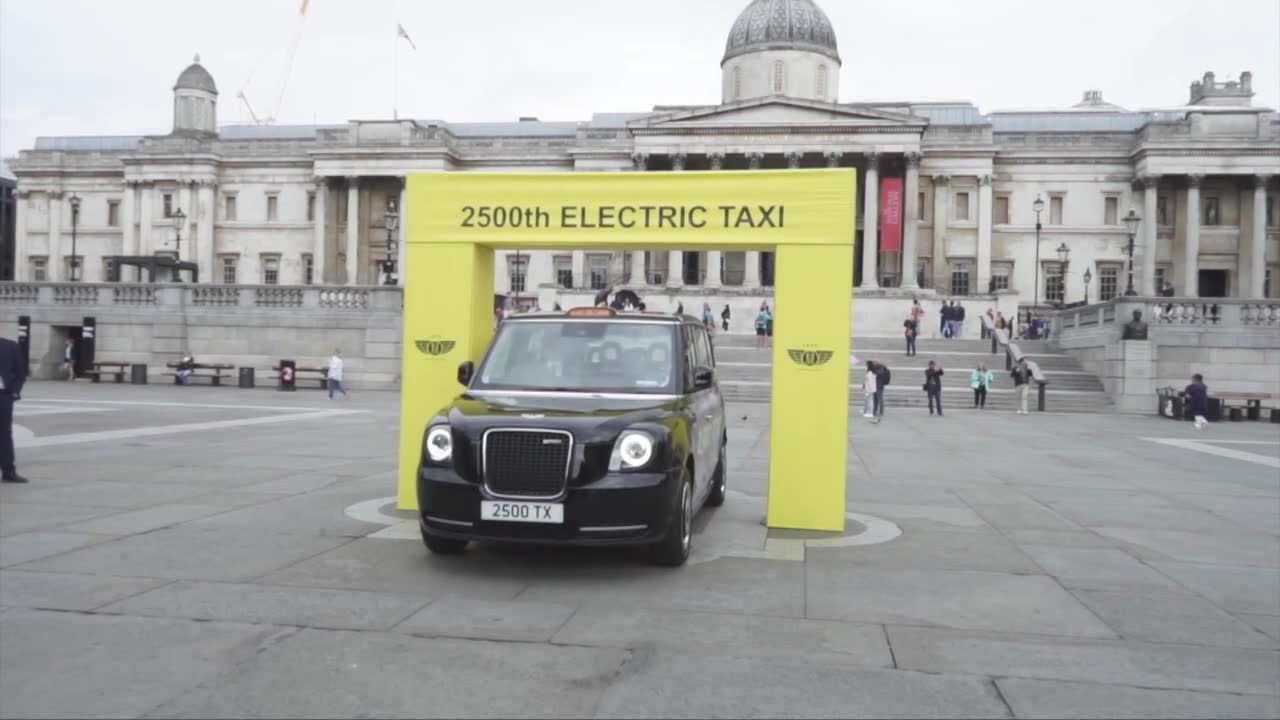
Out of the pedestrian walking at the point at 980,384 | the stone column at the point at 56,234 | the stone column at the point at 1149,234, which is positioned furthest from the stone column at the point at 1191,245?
the stone column at the point at 56,234

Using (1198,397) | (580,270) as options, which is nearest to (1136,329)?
(1198,397)

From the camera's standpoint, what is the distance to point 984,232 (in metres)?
64.0

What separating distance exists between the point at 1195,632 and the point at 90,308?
40554 millimetres

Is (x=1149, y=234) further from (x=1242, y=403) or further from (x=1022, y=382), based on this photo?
(x=1022, y=382)

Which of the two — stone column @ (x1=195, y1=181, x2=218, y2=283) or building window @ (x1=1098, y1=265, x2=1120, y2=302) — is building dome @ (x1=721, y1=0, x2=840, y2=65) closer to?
building window @ (x1=1098, y1=265, x2=1120, y2=302)

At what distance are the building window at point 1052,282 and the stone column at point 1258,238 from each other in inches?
428

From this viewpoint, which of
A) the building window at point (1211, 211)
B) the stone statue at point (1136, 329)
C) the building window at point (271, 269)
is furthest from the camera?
the building window at point (271, 269)

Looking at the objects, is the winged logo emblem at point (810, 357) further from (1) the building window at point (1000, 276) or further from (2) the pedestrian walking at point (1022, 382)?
(1) the building window at point (1000, 276)

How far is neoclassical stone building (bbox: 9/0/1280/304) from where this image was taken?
6112 centimetres

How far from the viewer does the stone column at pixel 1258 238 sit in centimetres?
6066

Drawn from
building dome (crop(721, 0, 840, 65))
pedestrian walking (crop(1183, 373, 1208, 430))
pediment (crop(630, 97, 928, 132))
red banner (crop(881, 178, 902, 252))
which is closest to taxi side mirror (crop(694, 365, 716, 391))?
pedestrian walking (crop(1183, 373, 1208, 430))

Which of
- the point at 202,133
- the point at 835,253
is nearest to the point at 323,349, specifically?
the point at 835,253

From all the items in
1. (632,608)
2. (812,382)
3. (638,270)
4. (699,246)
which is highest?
(638,270)

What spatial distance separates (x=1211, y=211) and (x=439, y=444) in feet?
225
